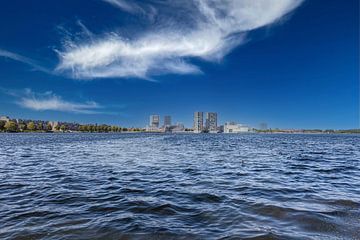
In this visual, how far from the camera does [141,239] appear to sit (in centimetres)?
923

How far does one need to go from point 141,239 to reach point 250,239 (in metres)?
3.52

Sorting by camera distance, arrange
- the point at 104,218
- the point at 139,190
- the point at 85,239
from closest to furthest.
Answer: the point at 85,239 < the point at 104,218 < the point at 139,190

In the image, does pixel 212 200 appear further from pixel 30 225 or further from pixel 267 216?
pixel 30 225

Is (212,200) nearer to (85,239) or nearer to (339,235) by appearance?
(339,235)

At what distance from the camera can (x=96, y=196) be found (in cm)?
1533

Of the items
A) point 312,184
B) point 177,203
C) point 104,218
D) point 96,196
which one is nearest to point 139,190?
point 96,196

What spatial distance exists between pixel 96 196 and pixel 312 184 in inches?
552

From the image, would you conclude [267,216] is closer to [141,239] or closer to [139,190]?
[141,239]

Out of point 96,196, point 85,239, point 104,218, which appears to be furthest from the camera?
point 96,196

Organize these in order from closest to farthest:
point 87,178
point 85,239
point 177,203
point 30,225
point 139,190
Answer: point 85,239, point 30,225, point 177,203, point 139,190, point 87,178

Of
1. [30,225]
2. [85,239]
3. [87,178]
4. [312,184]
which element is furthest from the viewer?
[87,178]

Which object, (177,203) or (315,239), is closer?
(315,239)

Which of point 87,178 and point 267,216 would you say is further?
point 87,178

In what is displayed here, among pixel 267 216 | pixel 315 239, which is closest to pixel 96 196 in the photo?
pixel 267 216
